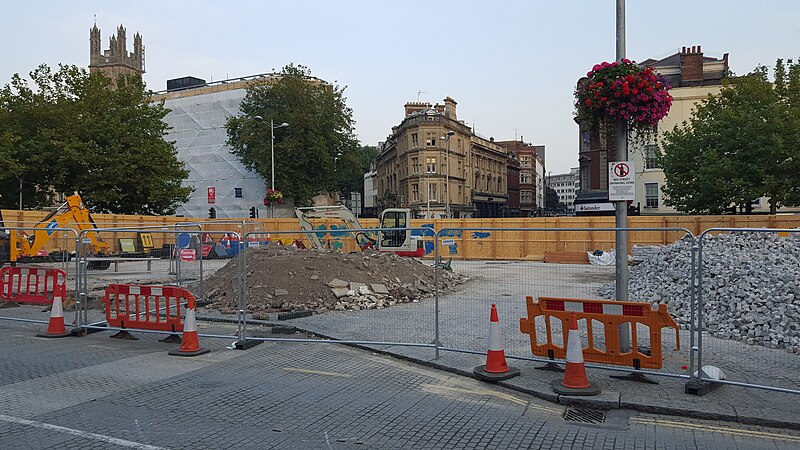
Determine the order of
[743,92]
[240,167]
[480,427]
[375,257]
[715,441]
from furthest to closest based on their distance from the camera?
1. [240,167]
2. [743,92]
3. [375,257]
4. [480,427]
5. [715,441]

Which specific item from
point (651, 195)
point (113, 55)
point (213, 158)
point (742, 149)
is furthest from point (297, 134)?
point (113, 55)

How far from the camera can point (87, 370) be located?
8.16m

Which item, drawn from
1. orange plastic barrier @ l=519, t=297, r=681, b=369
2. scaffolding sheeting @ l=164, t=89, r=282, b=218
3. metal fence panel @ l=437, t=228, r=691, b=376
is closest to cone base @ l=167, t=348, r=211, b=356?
metal fence panel @ l=437, t=228, r=691, b=376

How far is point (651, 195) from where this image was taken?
50406 millimetres

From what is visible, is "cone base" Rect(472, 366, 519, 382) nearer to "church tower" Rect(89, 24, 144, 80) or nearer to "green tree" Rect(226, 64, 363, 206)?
"green tree" Rect(226, 64, 363, 206)

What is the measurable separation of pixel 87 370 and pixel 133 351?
134 centimetres

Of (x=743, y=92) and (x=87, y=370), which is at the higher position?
(x=743, y=92)

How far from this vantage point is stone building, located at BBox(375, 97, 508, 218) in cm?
7456

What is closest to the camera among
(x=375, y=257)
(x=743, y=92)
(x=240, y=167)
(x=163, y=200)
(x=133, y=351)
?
(x=133, y=351)

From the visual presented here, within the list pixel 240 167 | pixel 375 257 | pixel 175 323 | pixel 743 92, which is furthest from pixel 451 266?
pixel 240 167

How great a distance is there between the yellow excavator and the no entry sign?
30.5 feet

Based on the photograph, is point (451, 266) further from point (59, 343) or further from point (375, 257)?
point (59, 343)

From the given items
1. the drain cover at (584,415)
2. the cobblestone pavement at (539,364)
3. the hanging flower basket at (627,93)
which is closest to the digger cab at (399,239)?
the cobblestone pavement at (539,364)

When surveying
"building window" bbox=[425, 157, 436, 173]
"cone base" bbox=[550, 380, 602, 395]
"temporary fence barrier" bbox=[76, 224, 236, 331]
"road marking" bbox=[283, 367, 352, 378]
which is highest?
"building window" bbox=[425, 157, 436, 173]
